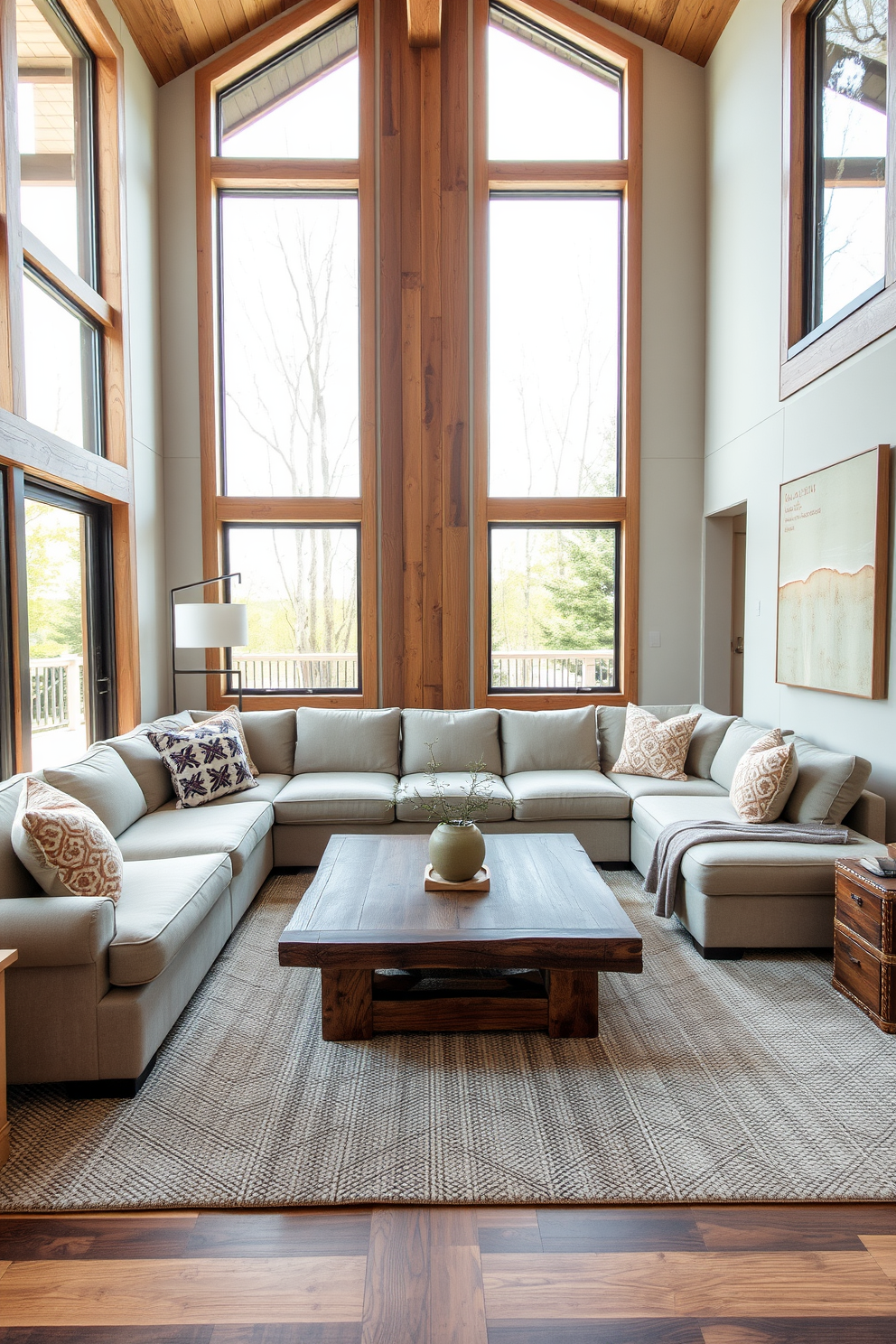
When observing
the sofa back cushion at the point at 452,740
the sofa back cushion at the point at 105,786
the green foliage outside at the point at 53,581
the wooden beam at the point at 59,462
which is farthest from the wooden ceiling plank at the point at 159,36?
the sofa back cushion at the point at 452,740

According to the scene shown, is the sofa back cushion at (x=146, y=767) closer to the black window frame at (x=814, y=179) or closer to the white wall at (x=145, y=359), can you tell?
the white wall at (x=145, y=359)

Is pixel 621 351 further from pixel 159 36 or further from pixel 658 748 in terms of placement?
pixel 159 36

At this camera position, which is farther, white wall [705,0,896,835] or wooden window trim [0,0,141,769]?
white wall [705,0,896,835]

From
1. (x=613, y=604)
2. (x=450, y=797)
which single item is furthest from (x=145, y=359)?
(x=613, y=604)

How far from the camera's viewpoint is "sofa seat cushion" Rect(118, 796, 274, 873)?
3246 millimetres

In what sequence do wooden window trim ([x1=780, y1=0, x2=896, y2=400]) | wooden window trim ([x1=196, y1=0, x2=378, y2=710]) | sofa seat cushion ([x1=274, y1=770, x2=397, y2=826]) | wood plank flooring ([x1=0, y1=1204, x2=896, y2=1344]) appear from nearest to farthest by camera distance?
wood plank flooring ([x1=0, y1=1204, x2=896, y2=1344])
wooden window trim ([x1=780, y1=0, x2=896, y2=400])
sofa seat cushion ([x1=274, y1=770, x2=397, y2=826])
wooden window trim ([x1=196, y1=0, x2=378, y2=710])

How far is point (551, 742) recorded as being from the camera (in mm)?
4836

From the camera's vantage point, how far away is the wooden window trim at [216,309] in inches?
208

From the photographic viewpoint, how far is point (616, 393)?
5578 millimetres

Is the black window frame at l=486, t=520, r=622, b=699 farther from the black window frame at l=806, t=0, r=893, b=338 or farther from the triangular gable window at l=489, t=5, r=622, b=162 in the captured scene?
the triangular gable window at l=489, t=5, r=622, b=162

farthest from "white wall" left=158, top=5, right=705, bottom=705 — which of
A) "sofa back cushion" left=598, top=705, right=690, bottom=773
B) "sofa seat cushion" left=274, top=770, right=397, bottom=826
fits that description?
"sofa seat cushion" left=274, top=770, right=397, bottom=826

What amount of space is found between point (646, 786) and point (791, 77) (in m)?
3.77

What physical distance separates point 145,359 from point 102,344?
43 cm

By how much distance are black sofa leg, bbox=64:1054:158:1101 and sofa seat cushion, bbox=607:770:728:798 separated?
9.07ft
